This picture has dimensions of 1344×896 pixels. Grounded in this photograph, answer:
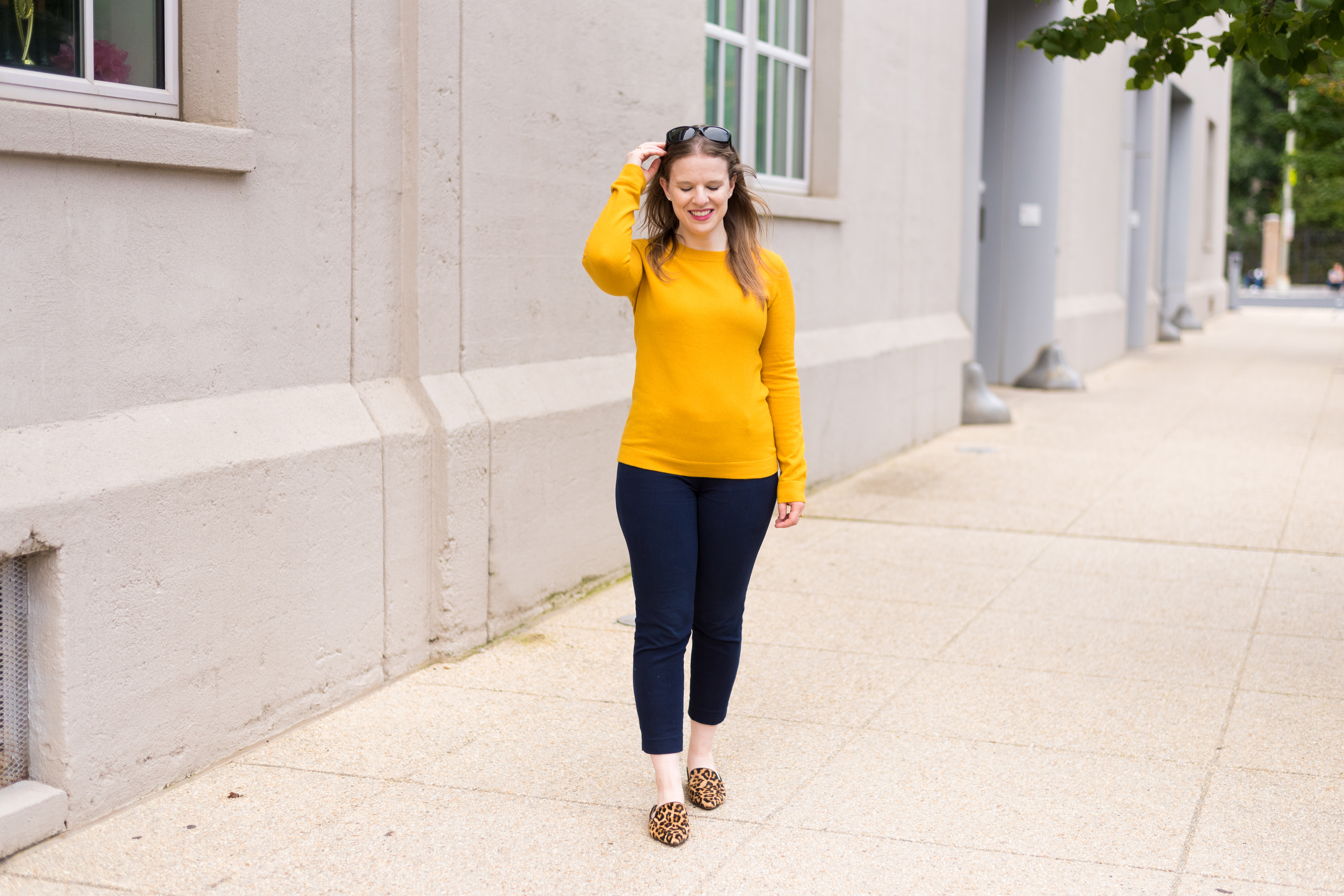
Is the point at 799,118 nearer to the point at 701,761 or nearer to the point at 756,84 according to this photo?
the point at 756,84

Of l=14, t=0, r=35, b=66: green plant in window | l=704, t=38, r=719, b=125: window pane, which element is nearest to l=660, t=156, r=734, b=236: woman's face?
l=14, t=0, r=35, b=66: green plant in window

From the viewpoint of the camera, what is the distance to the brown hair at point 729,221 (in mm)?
3654

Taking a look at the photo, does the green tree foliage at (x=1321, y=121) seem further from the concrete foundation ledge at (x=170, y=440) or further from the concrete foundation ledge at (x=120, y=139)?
the concrete foundation ledge at (x=120, y=139)

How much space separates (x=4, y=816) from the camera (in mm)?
3484

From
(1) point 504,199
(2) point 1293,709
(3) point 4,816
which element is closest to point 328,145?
(1) point 504,199

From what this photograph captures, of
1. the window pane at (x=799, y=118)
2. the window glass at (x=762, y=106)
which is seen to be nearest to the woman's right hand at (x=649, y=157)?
the window glass at (x=762, y=106)

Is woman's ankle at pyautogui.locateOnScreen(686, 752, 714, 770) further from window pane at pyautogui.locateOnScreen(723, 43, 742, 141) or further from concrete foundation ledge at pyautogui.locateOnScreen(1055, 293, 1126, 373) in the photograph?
concrete foundation ledge at pyautogui.locateOnScreen(1055, 293, 1126, 373)

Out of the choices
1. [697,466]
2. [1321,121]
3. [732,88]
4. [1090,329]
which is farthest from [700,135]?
[1321,121]

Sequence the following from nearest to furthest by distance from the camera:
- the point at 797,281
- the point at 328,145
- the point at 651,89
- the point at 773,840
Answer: the point at 773,840 → the point at 328,145 → the point at 651,89 → the point at 797,281

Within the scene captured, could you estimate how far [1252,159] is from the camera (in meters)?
58.6

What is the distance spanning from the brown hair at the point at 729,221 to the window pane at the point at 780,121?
519 centimetres

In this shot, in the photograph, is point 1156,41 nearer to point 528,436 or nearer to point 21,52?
point 528,436

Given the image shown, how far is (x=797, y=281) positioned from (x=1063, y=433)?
3867 mm

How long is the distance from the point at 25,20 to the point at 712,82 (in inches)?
184
